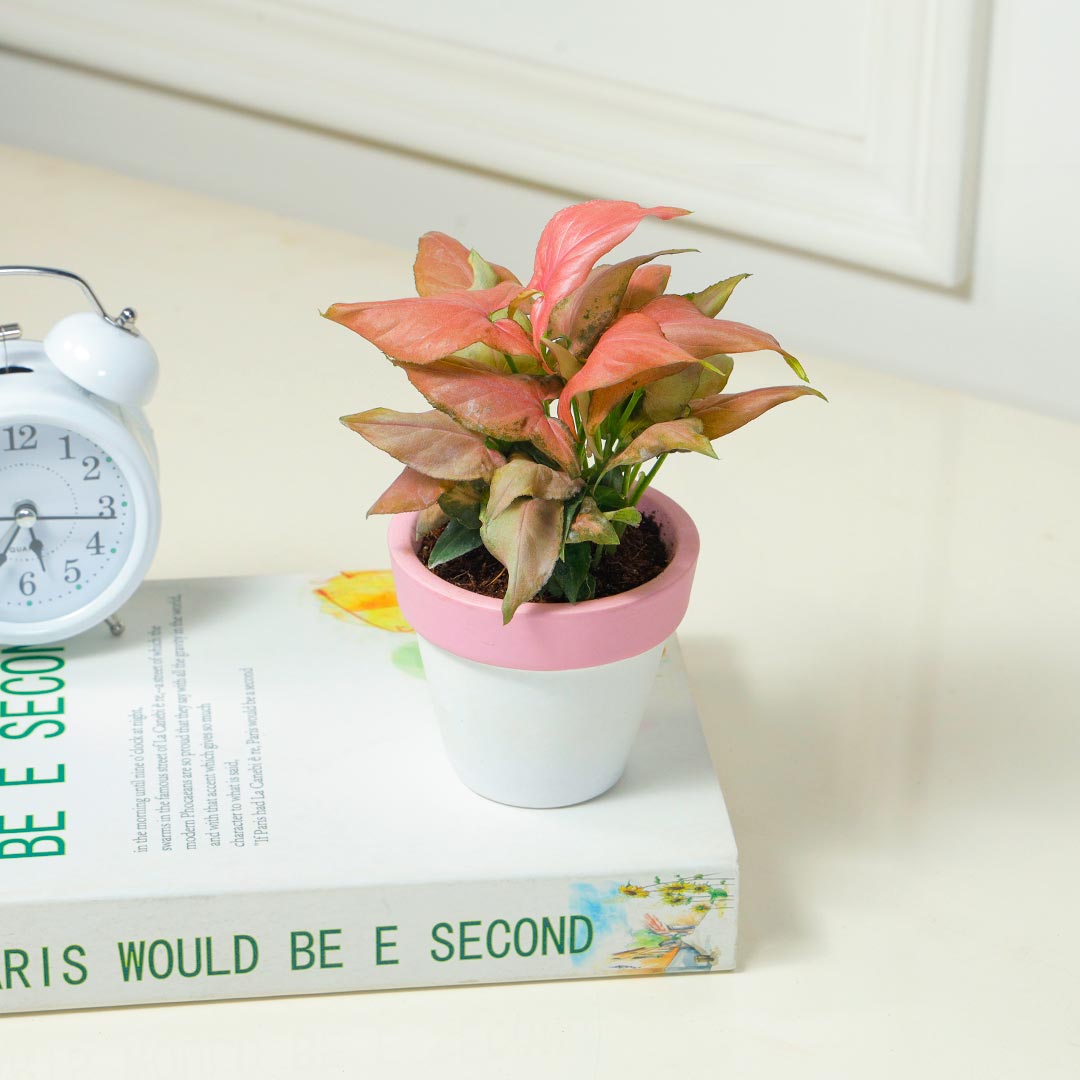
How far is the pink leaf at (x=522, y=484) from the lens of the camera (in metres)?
0.57

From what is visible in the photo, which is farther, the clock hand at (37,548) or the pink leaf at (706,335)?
the clock hand at (37,548)

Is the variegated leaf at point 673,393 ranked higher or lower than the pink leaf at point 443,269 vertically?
lower

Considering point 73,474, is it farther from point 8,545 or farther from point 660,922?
point 660,922

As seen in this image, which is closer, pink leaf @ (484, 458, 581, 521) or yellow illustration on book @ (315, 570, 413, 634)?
pink leaf @ (484, 458, 581, 521)

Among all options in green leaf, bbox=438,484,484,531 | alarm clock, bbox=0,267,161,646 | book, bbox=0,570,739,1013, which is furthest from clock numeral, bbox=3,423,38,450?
green leaf, bbox=438,484,484,531

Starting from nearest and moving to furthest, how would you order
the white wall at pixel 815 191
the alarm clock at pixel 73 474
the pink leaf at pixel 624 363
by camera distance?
1. the pink leaf at pixel 624 363
2. the alarm clock at pixel 73 474
3. the white wall at pixel 815 191

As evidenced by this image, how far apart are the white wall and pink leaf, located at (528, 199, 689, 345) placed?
1.97 ft

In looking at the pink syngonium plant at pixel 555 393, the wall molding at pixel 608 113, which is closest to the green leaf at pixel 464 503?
the pink syngonium plant at pixel 555 393

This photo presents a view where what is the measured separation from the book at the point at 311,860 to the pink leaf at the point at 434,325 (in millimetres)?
185

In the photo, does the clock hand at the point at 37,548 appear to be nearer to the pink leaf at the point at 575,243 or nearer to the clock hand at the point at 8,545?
the clock hand at the point at 8,545

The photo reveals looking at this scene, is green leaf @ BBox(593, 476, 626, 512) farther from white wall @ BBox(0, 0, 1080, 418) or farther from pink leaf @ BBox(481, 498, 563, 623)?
white wall @ BBox(0, 0, 1080, 418)

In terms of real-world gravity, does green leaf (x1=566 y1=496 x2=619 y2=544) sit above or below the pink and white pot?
above

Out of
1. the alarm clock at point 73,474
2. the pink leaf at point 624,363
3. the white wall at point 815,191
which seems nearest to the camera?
the pink leaf at point 624,363

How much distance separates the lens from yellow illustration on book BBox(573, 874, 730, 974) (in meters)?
0.63
